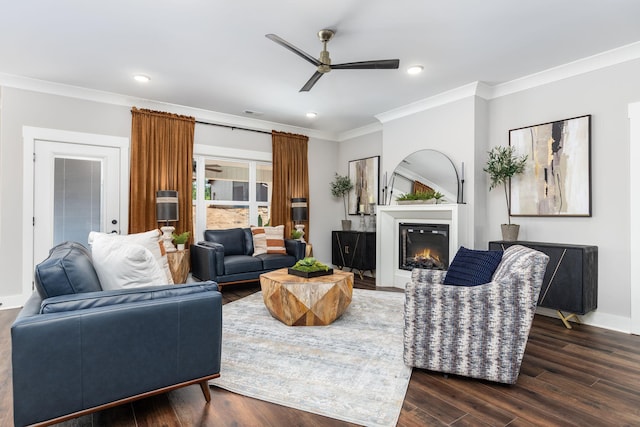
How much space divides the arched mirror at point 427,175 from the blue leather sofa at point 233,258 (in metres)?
1.75

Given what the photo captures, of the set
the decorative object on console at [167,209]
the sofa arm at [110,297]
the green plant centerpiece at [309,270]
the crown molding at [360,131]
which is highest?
the crown molding at [360,131]

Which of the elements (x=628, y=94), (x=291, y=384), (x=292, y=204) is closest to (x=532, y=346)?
(x=291, y=384)

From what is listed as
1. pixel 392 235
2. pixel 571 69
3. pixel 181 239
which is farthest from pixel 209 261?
pixel 571 69

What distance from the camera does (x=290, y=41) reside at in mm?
3211

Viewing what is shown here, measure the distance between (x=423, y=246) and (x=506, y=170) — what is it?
1.55 meters

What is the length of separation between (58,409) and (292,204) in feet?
15.1

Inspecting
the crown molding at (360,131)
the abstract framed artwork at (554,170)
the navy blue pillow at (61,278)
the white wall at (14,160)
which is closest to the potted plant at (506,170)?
the abstract framed artwork at (554,170)

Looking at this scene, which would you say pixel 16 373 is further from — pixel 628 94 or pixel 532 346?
pixel 628 94

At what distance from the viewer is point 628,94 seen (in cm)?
332

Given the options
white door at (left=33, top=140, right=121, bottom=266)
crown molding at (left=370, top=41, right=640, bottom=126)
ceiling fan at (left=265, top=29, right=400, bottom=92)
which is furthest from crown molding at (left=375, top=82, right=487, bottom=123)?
white door at (left=33, top=140, right=121, bottom=266)

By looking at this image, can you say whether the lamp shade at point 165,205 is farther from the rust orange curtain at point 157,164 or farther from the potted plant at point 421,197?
the potted plant at point 421,197

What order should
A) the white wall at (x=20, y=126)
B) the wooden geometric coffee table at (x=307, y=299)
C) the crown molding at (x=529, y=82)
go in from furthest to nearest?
1. the white wall at (x=20, y=126)
2. the crown molding at (x=529, y=82)
3. the wooden geometric coffee table at (x=307, y=299)

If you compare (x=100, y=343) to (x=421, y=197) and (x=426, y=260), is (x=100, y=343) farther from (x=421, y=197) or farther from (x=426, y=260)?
(x=426, y=260)

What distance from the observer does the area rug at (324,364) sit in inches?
77.8
